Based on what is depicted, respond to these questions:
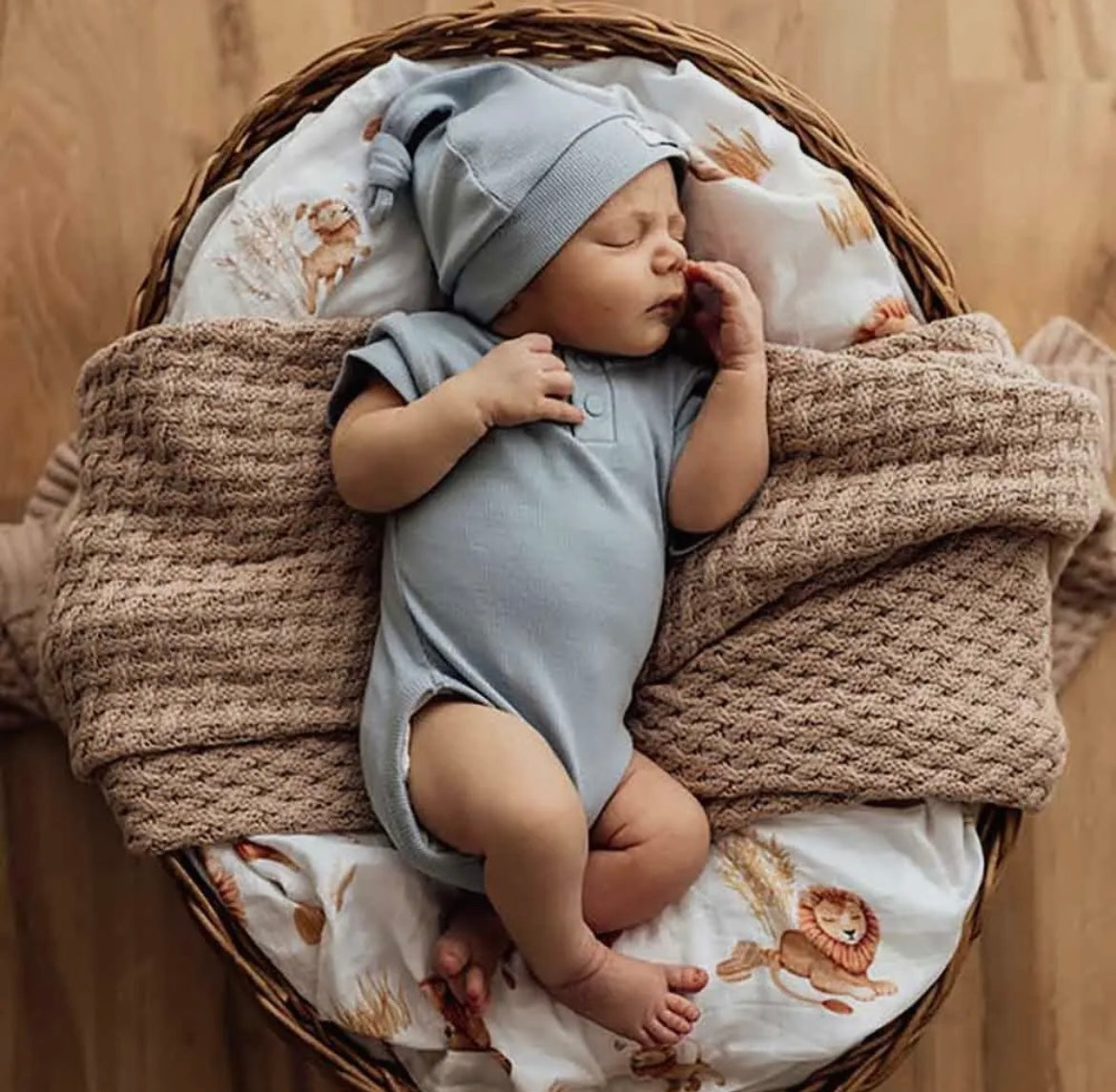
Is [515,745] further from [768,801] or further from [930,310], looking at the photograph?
[930,310]

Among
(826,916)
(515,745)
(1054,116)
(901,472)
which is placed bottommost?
(826,916)

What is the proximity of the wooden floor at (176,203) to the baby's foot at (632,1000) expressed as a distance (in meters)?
0.35

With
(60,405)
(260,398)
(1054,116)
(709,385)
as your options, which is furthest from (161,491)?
(1054,116)

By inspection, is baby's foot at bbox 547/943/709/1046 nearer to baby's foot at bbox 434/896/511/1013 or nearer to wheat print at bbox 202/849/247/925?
baby's foot at bbox 434/896/511/1013

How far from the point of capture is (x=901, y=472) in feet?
4.06

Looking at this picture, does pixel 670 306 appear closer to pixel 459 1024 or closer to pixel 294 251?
pixel 294 251

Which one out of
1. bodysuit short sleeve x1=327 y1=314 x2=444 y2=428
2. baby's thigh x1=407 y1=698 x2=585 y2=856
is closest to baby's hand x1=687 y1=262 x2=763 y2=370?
bodysuit short sleeve x1=327 y1=314 x2=444 y2=428

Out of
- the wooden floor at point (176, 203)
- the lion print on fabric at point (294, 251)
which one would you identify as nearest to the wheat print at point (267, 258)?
the lion print on fabric at point (294, 251)

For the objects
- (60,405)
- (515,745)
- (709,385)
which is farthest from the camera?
(60,405)

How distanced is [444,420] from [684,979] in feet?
1.42

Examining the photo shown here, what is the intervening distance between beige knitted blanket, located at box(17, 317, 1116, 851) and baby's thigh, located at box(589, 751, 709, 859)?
0.03 metres

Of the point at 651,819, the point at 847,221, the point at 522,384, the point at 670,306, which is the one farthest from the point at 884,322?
the point at 651,819

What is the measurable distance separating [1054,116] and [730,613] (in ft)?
2.15

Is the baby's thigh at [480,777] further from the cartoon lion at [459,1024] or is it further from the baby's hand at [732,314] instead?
the baby's hand at [732,314]
